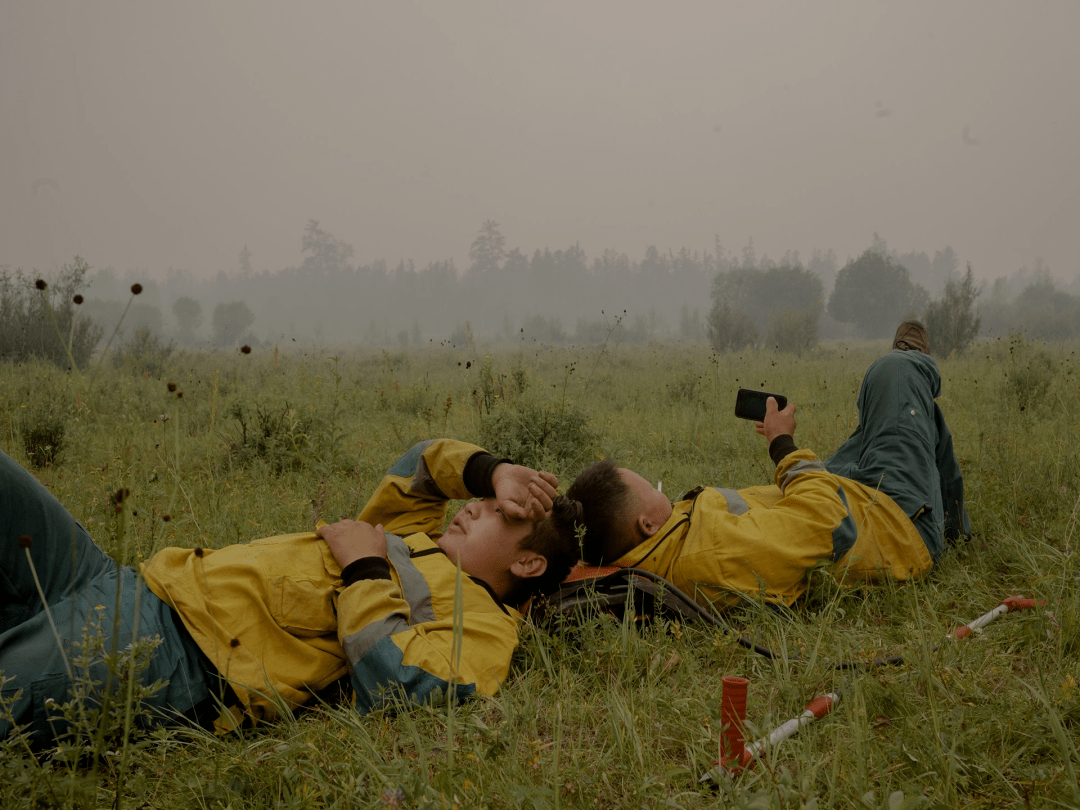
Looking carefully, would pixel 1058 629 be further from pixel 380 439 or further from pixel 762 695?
pixel 380 439

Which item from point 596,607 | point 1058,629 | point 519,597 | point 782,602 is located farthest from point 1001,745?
point 519,597

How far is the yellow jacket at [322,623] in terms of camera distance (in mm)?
1845

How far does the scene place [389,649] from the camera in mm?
1827

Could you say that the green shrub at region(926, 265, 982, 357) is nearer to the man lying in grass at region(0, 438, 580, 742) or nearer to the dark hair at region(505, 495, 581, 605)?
the dark hair at region(505, 495, 581, 605)

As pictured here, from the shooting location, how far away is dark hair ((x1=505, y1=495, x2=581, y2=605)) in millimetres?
2430

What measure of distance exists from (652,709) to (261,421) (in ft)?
15.3

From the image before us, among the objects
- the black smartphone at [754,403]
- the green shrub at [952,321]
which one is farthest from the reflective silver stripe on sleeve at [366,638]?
the green shrub at [952,321]

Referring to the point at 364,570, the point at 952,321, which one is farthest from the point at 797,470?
the point at 952,321

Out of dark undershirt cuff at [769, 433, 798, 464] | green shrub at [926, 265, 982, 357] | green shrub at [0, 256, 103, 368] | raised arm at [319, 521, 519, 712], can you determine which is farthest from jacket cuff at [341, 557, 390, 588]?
green shrub at [926, 265, 982, 357]

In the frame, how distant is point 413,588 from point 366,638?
1.02 ft

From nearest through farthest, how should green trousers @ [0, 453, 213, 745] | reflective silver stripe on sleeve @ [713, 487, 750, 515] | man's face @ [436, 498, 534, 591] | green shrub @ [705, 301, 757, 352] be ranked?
green trousers @ [0, 453, 213, 745]
man's face @ [436, 498, 534, 591]
reflective silver stripe on sleeve @ [713, 487, 750, 515]
green shrub @ [705, 301, 757, 352]

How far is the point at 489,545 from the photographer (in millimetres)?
2389

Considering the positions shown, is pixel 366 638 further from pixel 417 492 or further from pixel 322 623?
pixel 417 492

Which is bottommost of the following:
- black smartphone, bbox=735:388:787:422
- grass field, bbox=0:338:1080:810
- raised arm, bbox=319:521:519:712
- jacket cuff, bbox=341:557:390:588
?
grass field, bbox=0:338:1080:810
